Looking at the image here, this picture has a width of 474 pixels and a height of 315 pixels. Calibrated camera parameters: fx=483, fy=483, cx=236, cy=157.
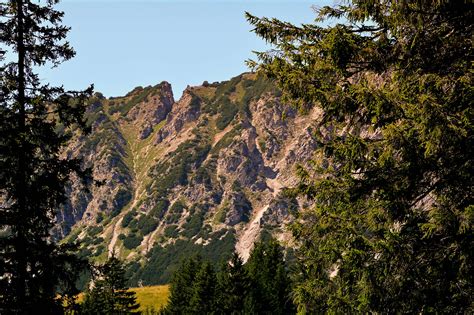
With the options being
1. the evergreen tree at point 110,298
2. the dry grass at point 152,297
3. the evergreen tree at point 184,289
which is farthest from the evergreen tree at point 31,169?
the dry grass at point 152,297

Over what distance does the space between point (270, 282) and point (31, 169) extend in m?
48.2

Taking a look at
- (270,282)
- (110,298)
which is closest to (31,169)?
(110,298)

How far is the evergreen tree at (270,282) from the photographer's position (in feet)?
185

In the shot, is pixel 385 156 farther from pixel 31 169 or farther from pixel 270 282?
pixel 270 282

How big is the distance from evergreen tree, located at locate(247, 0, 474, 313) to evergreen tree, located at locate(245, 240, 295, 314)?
136 ft

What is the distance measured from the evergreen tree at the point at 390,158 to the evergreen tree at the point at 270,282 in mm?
41569

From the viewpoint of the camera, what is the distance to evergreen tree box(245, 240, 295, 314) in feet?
185

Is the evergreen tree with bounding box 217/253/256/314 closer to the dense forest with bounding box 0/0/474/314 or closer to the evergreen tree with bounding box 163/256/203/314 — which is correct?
the evergreen tree with bounding box 163/256/203/314

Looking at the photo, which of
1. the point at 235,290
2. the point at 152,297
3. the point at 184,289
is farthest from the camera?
the point at 152,297

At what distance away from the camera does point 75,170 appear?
16.2 m

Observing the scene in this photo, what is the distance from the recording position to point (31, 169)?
15656 mm

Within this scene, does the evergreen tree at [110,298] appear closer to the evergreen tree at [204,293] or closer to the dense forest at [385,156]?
the evergreen tree at [204,293]

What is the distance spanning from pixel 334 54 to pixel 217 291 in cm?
4858

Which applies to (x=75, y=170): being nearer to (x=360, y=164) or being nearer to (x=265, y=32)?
(x=265, y=32)
